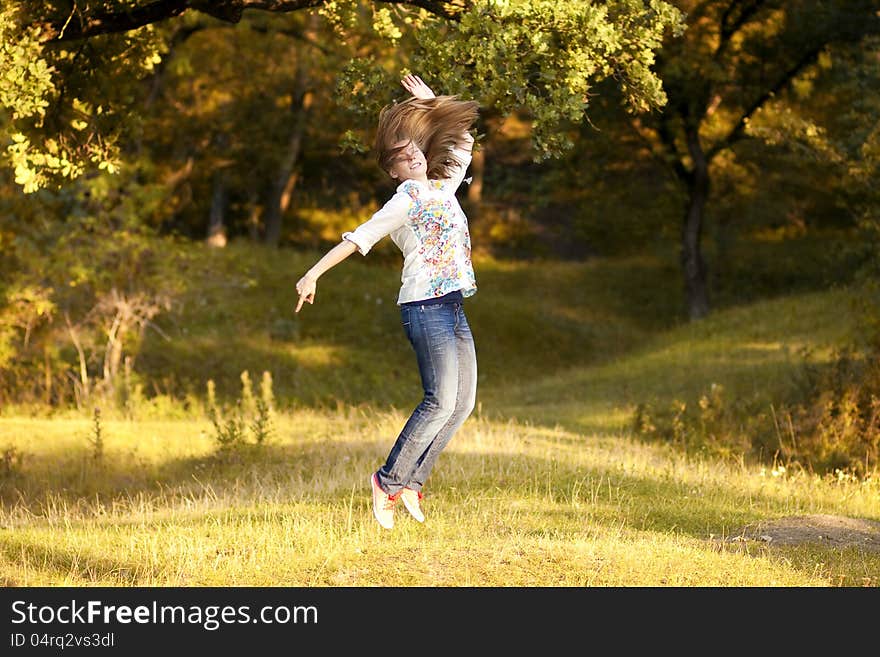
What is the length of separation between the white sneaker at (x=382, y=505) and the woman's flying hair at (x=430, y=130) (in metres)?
2.00

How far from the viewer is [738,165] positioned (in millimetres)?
31891

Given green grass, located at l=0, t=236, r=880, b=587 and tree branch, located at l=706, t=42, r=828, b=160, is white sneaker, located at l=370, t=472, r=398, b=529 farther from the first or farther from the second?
tree branch, located at l=706, t=42, r=828, b=160

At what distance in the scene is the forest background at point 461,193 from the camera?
1016 cm

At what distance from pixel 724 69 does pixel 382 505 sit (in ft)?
74.4

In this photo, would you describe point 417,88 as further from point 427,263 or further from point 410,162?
point 427,263

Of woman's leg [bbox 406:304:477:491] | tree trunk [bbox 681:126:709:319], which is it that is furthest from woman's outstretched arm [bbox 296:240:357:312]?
tree trunk [bbox 681:126:709:319]

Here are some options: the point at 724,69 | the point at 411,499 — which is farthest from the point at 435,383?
the point at 724,69

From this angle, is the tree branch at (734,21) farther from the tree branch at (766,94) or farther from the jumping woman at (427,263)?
the jumping woman at (427,263)

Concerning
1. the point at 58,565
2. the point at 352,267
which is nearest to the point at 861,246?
the point at 58,565

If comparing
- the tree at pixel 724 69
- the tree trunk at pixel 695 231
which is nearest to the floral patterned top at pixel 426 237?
the tree at pixel 724 69

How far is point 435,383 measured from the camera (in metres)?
7.20

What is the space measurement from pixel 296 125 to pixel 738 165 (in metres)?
11.9

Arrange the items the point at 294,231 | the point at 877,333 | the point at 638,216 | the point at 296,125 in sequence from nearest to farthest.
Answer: the point at 877,333 → the point at 638,216 → the point at 296,125 → the point at 294,231
